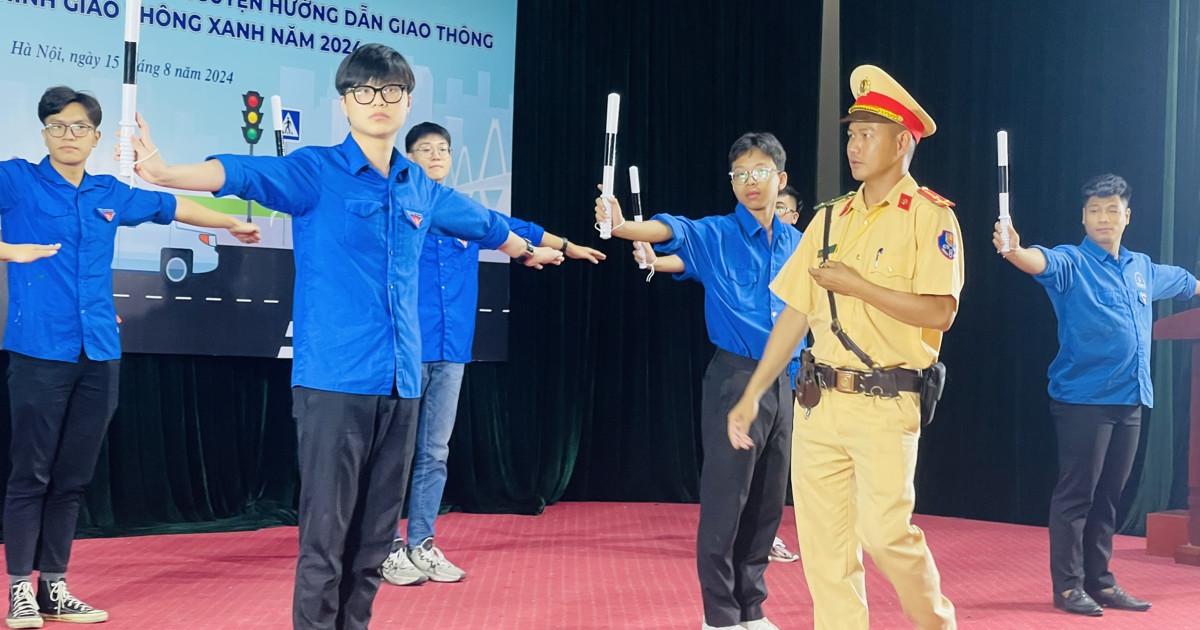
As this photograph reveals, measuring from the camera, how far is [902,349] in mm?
2764

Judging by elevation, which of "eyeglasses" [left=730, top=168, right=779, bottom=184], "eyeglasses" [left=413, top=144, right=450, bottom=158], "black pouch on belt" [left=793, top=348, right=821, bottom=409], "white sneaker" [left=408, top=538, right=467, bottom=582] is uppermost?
"eyeglasses" [left=413, top=144, right=450, bottom=158]

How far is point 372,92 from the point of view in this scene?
2598 millimetres

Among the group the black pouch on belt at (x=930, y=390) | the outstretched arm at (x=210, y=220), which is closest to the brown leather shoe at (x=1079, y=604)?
the black pouch on belt at (x=930, y=390)

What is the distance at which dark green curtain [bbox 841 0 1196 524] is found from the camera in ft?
19.9

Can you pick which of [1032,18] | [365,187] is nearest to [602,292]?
[1032,18]

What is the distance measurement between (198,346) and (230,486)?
2.53ft

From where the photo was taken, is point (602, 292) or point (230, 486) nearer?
point (230, 486)

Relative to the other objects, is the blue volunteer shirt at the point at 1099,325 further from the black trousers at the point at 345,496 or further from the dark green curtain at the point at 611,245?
the dark green curtain at the point at 611,245

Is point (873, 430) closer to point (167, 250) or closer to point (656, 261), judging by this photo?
point (656, 261)

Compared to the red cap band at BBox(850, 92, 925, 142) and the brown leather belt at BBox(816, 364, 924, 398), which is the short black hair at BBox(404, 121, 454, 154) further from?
the brown leather belt at BBox(816, 364, 924, 398)

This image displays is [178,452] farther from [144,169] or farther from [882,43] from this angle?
[882,43]

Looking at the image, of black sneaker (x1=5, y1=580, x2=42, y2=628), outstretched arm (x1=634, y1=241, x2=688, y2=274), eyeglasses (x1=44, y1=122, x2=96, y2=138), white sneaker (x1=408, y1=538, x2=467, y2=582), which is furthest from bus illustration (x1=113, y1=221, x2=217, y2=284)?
outstretched arm (x1=634, y1=241, x2=688, y2=274)

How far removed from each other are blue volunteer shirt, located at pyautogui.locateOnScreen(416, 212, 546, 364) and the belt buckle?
1838 mm

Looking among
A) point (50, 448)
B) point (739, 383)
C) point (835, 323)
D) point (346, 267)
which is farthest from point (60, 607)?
point (835, 323)
